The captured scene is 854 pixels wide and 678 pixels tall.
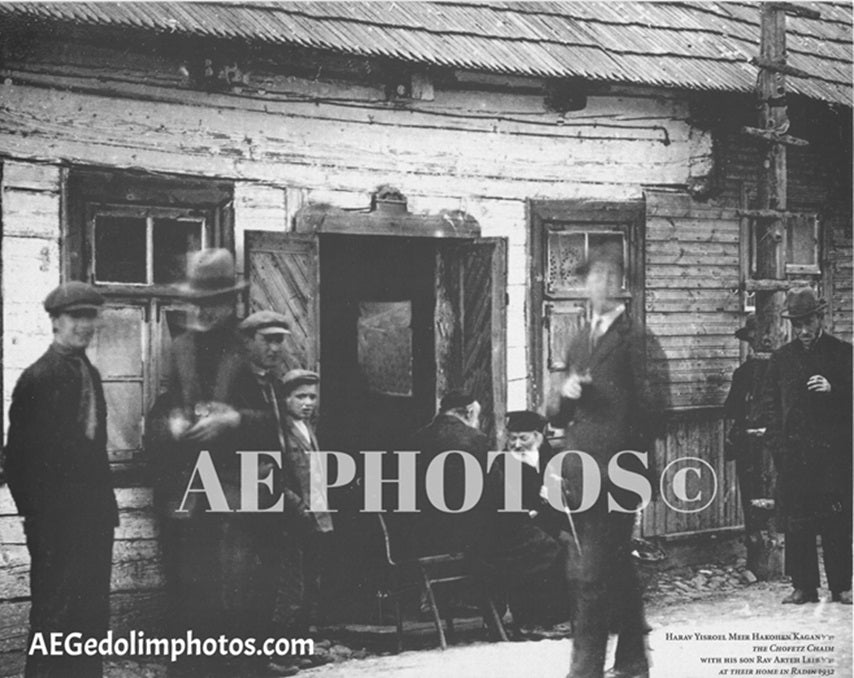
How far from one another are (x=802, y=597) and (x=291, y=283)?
3.77m

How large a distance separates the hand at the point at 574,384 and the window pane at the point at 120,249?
7.90ft

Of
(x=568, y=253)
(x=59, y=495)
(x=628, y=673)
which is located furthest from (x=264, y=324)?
(x=628, y=673)

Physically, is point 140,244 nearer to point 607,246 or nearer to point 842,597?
point 607,246

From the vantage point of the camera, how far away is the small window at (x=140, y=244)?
5.93m

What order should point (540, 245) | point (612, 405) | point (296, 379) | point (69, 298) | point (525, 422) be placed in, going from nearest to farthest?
1. point (69, 298)
2. point (612, 405)
3. point (296, 379)
4. point (525, 422)
5. point (540, 245)

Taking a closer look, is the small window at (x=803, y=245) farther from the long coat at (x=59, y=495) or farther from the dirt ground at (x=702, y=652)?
the long coat at (x=59, y=495)

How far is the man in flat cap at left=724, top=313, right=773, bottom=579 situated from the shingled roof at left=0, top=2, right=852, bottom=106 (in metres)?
1.75

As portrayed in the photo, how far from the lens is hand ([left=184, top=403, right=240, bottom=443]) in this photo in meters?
5.83

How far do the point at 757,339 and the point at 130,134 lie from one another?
416cm

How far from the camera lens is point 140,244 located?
6027 millimetres

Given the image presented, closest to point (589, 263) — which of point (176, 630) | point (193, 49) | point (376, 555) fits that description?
point (376, 555)

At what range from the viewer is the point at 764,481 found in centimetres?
725

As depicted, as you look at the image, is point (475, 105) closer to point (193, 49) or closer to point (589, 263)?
point (589, 263)

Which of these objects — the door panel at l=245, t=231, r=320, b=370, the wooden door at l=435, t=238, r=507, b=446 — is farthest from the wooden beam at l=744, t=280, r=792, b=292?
the door panel at l=245, t=231, r=320, b=370
